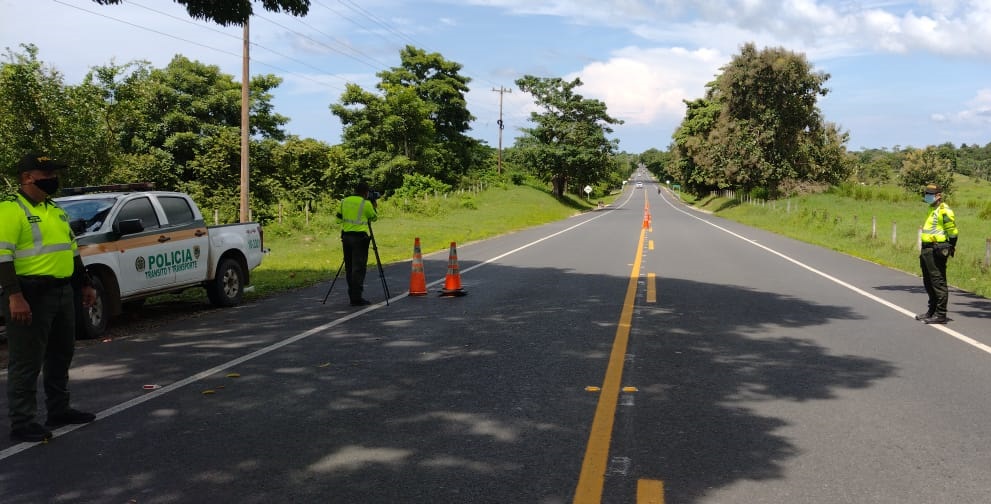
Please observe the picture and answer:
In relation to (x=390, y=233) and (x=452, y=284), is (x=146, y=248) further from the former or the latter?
(x=390, y=233)

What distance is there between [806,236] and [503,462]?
1075 inches

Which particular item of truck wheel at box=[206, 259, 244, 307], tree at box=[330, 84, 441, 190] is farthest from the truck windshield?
tree at box=[330, 84, 441, 190]

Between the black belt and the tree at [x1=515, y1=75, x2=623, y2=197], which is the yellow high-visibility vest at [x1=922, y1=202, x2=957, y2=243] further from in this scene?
the tree at [x1=515, y1=75, x2=623, y2=197]

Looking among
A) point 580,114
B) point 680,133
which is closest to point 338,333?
point 580,114

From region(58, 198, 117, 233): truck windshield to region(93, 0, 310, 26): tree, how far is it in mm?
3506

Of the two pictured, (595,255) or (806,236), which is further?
(806,236)

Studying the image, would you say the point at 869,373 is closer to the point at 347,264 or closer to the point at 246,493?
the point at 246,493

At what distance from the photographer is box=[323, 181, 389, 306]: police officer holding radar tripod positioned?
10961mm

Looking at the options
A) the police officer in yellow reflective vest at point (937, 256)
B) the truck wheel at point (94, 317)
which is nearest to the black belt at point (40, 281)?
the truck wheel at point (94, 317)

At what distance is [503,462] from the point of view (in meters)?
4.42

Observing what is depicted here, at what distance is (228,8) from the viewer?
11.1 meters

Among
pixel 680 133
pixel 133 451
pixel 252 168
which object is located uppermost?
pixel 680 133

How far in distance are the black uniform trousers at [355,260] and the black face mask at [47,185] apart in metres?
5.67

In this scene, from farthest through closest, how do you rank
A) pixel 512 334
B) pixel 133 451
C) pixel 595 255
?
pixel 595 255 → pixel 512 334 → pixel 133 451
